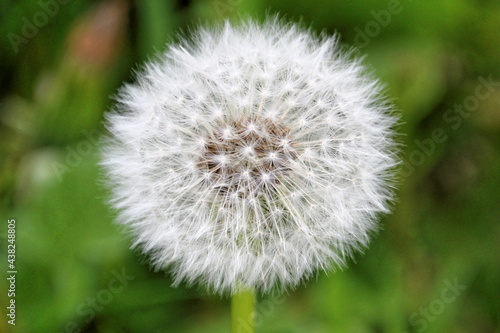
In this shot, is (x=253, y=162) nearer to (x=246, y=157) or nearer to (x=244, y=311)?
(x=246, y=157)

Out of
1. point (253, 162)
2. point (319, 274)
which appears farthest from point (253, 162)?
point (319, 274)

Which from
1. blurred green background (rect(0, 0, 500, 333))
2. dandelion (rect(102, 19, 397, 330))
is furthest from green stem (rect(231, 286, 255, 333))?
blurred green background (rect(0, 0, 500, 333))

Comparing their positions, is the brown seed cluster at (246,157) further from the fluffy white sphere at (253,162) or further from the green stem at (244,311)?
the green stem at (244,311)

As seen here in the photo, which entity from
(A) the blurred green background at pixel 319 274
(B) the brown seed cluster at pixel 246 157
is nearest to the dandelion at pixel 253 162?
(B) the brown seed cluster at pixel 246 157

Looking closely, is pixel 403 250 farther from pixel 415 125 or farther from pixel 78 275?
pixel 78 275

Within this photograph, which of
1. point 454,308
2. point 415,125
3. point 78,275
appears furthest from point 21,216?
point 454,308

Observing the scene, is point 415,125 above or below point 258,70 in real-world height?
below
